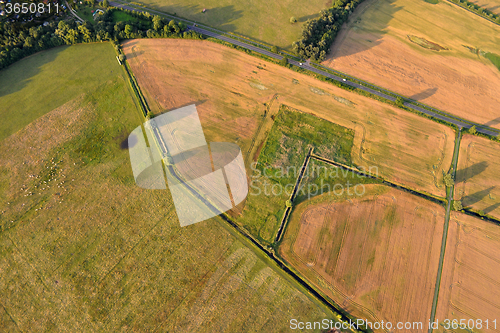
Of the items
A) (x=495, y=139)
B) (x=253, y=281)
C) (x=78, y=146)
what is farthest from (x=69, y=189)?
(x=495, y=139)

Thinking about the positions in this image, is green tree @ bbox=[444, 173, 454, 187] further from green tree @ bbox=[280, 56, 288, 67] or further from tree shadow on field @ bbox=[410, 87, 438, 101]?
green tree @ bbox=[280, 56, 288, 67]

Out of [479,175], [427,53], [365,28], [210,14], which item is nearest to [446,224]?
[479,175]

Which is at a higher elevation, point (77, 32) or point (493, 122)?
point (77, 32)

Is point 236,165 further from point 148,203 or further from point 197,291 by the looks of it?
point 197,291

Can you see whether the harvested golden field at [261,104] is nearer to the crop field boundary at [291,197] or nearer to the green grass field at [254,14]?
the green grass field at [254,14]

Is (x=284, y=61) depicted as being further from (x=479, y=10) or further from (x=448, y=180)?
(x=479, y=10)

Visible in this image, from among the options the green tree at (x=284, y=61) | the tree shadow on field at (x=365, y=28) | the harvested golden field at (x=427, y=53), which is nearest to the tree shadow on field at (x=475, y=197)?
the harvested golden field at (x=427, y=53)

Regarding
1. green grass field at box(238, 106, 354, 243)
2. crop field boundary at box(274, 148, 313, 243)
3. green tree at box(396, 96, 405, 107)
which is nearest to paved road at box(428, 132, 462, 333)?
green tree at box(396, 96, 405, 107)
